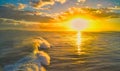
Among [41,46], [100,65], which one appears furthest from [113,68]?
[41,46]

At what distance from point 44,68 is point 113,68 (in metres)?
6.18

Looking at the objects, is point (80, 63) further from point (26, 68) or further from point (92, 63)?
point (26, 68)

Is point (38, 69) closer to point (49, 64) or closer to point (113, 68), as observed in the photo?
point (49, 64)

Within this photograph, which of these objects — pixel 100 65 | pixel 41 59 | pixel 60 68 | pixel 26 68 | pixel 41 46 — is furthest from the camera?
pixel 41 46

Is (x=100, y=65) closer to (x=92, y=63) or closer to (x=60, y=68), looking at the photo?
(x=92, y=63)

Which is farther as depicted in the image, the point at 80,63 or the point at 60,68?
the point at 80,63

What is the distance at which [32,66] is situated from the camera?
21.9m

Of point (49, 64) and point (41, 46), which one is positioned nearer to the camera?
point (49, 64)

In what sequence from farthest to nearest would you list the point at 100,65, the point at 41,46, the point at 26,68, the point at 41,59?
the point at 41,46 → the point at 41,59 → the point at 100,65 → the point at 26,68

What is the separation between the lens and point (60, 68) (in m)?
22.4

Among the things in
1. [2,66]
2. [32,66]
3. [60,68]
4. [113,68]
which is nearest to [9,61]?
[2,66]

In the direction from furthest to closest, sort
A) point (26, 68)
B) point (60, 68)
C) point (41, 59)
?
point (41, 59), point (60, 68), point (26, 68)

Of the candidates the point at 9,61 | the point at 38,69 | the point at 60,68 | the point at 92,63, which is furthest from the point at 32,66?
the point at 92,63

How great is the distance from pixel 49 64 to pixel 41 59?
2.29 m
